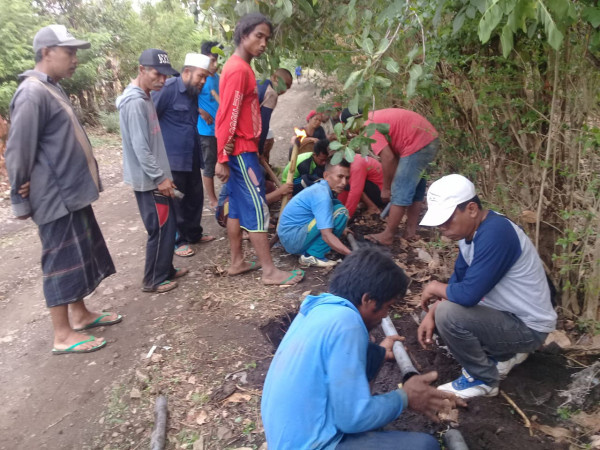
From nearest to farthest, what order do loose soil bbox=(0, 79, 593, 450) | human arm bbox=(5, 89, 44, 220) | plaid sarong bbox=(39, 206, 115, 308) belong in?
loose soil bbox=(0, 79, 593, 450) < human arm bbox=(5, 89, 44, 220) < plaid sarong bbox=(39, 206, 115, 308)

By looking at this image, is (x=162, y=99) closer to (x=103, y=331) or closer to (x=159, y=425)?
(x=103, y=331)

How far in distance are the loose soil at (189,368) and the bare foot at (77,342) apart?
65mm

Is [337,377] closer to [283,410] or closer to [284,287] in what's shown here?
[283,410]

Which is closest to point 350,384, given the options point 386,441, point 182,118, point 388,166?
point 386,441

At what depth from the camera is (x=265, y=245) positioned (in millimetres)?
4512

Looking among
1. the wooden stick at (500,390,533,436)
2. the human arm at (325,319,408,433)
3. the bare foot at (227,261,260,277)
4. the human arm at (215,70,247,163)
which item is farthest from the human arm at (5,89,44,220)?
the wooden stick at (500,390,533,436)

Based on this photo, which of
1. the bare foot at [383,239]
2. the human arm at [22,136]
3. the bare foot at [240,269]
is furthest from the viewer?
the bare foot at [383,239]

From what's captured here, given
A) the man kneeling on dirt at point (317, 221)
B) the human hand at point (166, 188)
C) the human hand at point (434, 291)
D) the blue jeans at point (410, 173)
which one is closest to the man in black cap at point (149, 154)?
the human hand at point (166, 188)

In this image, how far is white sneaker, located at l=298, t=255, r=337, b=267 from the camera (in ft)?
16.0

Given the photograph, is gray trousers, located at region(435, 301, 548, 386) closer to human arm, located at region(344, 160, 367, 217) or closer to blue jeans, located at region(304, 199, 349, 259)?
blue jeans, located at region(304, 199, 349, 259)

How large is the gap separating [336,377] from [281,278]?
2.74 m

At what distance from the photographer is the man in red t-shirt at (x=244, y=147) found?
153 inches

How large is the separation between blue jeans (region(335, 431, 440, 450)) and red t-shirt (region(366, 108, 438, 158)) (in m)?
3.29

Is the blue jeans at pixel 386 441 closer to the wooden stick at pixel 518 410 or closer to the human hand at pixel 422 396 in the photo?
the human hand at pixel 422 396
